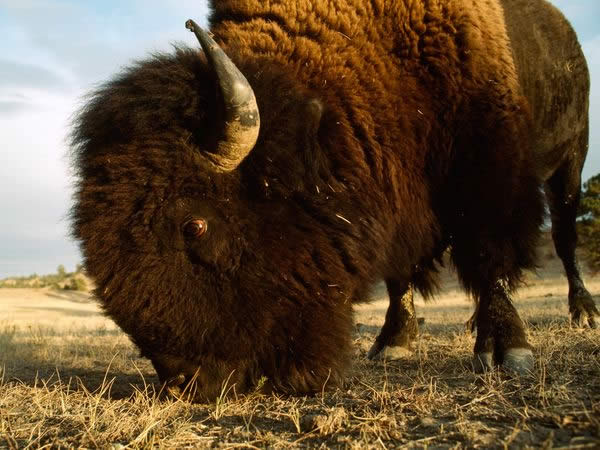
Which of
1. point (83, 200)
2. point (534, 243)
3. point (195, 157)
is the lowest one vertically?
point (534, 243)

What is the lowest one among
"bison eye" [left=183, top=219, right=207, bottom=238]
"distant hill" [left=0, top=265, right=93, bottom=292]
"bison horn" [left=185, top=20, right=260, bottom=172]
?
"distant hill" [left=0, top=265, right=93, bottom=292]

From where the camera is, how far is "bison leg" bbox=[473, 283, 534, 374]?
3861mm

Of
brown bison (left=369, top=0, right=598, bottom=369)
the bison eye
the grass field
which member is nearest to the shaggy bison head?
the bison eye

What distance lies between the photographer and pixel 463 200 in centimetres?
412

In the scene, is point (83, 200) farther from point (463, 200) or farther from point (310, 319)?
point (463, 200)

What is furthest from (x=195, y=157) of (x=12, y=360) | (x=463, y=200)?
(x=12, y=360)

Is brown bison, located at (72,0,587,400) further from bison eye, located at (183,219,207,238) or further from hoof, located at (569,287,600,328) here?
hoof, located at (569,287,600,328)

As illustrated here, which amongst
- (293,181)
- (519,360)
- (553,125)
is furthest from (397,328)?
(293,181)

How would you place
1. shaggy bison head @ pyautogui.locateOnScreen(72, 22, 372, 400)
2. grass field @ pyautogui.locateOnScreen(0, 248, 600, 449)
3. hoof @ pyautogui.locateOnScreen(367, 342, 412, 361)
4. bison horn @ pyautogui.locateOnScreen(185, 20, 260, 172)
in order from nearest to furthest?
1. grass field @ pyautogui.locateOnScreen(0, 248, 600, 449)
2. bison horn @ pyautogui.locateOnScreen(185, 20, 260, 172)
3. shaggy bison head @ pyautogui.locateOnScreen(72, 22, 372, 400)
4. hoof @ pyautogui.locateOnScreen(367, 342, 412, 361)

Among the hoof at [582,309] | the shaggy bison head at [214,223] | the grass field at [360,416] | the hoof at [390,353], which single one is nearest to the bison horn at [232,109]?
the shaggy bison head at [214,223]

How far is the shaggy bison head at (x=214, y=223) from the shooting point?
9.99 ft

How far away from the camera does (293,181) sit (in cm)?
327

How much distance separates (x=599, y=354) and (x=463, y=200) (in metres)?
1.30

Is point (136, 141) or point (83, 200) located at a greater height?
point (136, 141)
